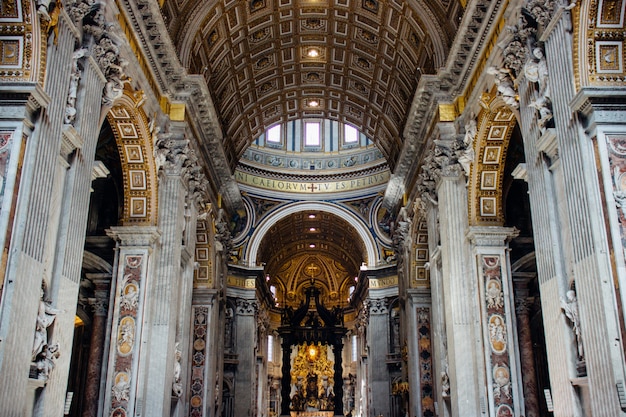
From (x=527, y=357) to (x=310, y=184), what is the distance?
69.2 ft

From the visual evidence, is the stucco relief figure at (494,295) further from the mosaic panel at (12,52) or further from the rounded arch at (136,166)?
the mosaic panel at (12,52)

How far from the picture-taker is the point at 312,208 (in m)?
34.6

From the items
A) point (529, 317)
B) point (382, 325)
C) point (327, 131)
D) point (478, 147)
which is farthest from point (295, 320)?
point (478, 147)

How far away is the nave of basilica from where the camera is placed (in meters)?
8.02

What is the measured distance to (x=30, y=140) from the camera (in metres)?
8.16

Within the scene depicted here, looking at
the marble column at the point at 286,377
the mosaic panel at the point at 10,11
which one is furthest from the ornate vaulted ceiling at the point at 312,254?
the mosaic panel at the point at 10,11

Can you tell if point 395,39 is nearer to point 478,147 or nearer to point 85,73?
point 478,147

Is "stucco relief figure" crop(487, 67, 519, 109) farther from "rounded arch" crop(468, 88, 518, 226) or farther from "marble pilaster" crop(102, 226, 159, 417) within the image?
"marble pilaster" crop(102, 226, 159, 417)

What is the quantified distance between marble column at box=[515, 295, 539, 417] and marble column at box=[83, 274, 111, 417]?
31.1 ft

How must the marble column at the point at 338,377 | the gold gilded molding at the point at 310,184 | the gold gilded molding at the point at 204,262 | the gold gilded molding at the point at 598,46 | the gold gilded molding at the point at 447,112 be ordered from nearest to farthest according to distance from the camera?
the gold gilded molding at the point at 598,46, the gold gilded molding at the point at 447,112, the gold gilded molding at the point at 204,262, the gold gilded molding at the point at 310,184, the marble column at the point at 338,377

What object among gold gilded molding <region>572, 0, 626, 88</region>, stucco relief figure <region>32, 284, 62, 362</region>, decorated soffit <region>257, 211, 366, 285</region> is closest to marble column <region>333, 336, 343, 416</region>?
decorated soffit <region>257, 211, 366, 285</region>

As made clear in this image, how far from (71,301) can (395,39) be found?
12171 mm

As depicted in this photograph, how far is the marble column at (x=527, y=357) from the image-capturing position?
14.5m

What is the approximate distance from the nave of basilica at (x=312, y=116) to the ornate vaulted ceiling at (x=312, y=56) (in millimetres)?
84
